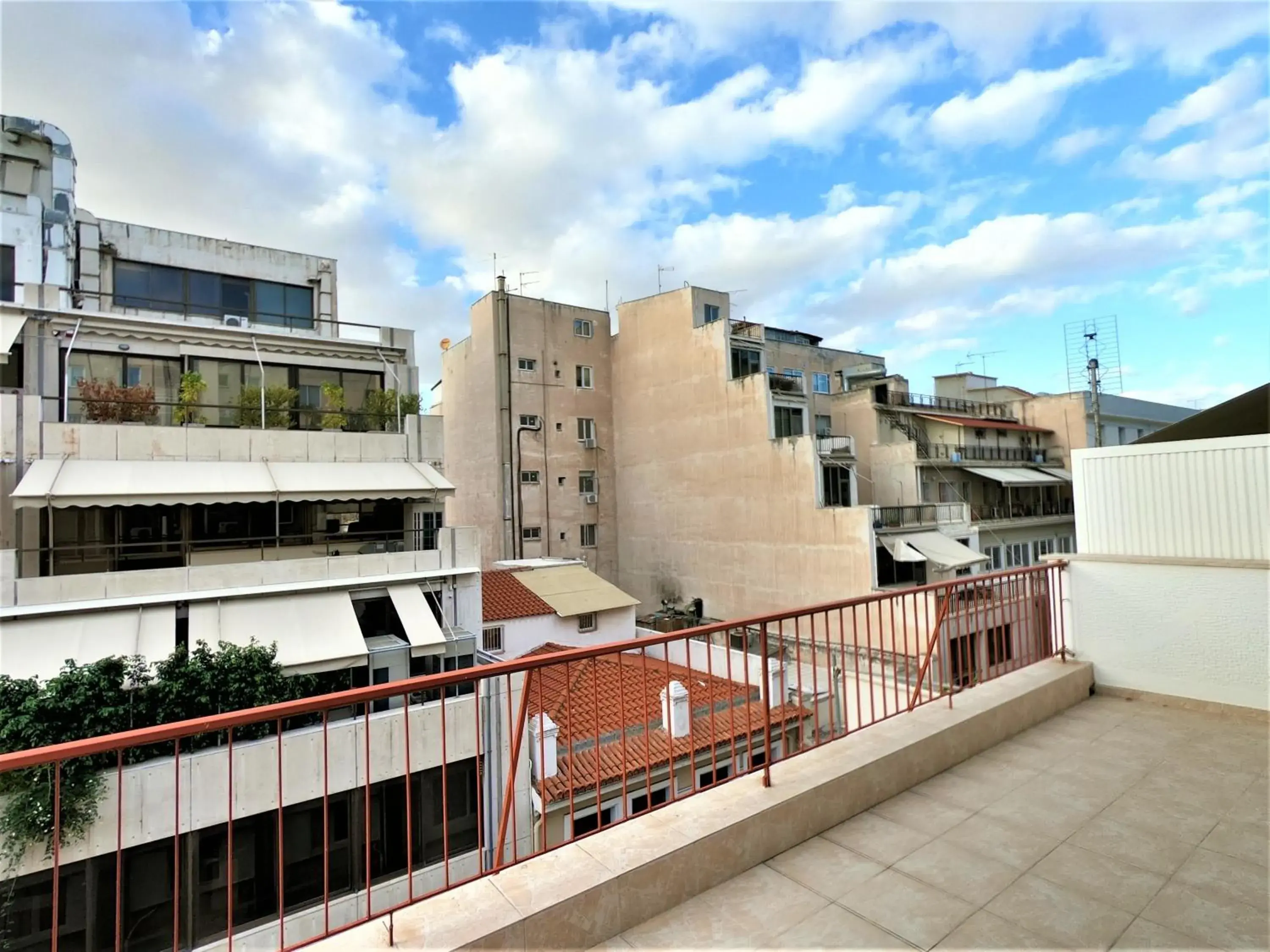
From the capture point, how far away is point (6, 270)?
12062 millimetres

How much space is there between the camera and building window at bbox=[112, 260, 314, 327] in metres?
13.2

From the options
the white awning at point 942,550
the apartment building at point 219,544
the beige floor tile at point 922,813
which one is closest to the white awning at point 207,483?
the apartment building at point 219,544

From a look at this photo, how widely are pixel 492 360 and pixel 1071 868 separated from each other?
846 inches

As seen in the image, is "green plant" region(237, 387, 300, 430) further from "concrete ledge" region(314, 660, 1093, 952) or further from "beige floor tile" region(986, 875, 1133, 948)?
"beige floor tile" region(986, 875, 1133, 948)

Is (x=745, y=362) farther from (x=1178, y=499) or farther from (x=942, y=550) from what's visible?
(x=1178, y=499)

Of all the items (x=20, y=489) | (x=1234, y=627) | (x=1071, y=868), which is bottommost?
(x=1071, y=868)

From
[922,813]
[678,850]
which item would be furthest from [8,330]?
[922,813]

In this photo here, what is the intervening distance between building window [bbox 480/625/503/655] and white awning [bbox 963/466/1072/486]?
18692 millimetres

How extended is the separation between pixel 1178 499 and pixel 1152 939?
3.61 meters

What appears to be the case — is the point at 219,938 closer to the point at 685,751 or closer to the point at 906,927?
the point at 685,751

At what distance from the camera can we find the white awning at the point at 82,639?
8.35m

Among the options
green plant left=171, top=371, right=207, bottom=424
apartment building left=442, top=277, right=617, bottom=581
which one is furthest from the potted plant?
apartment building left=442, top=277, right=617, bottom=581

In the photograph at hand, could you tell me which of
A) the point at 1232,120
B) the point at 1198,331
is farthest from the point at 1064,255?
the point at 1232,120

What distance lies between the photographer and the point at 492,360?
2202 centimetres
